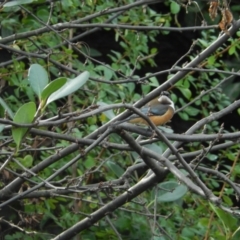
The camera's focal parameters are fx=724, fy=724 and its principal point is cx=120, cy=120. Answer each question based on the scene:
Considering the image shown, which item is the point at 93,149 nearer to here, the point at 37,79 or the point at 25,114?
the point at 37,79

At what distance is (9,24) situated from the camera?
10.3 feet

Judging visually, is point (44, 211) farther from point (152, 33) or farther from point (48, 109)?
point (152, 33)

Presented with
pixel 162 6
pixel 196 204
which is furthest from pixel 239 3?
pixel 196 204

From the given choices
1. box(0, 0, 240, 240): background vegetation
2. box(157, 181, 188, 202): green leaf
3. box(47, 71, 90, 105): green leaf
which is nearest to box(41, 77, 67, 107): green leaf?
box(47, 71, 90, 105): green leaf

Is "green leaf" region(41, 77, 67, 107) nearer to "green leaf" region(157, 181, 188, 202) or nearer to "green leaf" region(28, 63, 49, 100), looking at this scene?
"green leaf" region(28, 63, 49, 100)

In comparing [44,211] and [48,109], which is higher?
[48,109]

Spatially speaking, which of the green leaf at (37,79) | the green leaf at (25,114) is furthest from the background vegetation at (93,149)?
the green leaf at (25,114)

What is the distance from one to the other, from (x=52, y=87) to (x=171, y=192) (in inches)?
35.5

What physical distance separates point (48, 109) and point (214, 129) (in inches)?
37.5

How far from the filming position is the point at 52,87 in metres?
1.47

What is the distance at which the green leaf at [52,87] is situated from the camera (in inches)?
57.7

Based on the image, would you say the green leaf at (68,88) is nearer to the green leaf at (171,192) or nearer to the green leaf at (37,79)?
the green leaf at (37,79)

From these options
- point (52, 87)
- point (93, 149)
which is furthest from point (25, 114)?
point (93, 149)

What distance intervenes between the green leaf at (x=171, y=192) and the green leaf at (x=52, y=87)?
2.81 feet
